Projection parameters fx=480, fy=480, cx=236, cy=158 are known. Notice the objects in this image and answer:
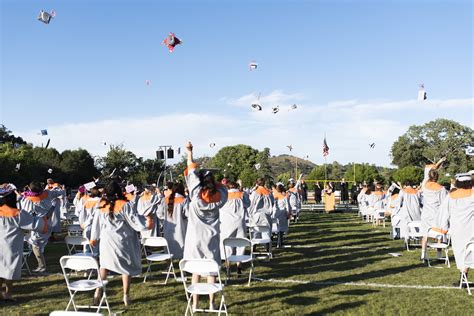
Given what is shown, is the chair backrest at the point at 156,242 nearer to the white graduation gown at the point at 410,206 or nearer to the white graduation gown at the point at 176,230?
the white graduation gown at the point at 176,230

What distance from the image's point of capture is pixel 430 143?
7494 cm

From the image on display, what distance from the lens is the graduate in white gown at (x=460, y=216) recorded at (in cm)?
866

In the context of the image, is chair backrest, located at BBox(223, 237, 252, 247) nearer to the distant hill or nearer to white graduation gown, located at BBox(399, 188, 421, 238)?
white graduation gown, located at BBox(399, 188, 421, 238)

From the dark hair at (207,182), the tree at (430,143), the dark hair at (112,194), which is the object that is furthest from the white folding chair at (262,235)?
the tree at (430,143)

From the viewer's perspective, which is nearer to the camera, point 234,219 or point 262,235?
point 234,219

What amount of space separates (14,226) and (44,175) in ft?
158

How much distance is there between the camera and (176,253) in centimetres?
1124

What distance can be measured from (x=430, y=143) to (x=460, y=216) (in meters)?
71.2

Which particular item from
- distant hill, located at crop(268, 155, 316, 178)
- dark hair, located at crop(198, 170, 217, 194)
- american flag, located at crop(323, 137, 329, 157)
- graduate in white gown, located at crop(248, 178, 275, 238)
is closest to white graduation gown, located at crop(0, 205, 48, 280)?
dark hair, located at crop(198, 170, 217, 194)

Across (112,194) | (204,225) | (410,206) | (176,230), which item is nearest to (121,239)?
(112,194)

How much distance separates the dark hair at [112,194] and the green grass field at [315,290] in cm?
154

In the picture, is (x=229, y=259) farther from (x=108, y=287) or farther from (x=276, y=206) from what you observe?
(x=276, y=206)

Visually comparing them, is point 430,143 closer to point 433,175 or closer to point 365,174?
point 365,174

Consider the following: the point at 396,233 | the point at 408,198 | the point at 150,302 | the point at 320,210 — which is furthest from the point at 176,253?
the point at 320,210
